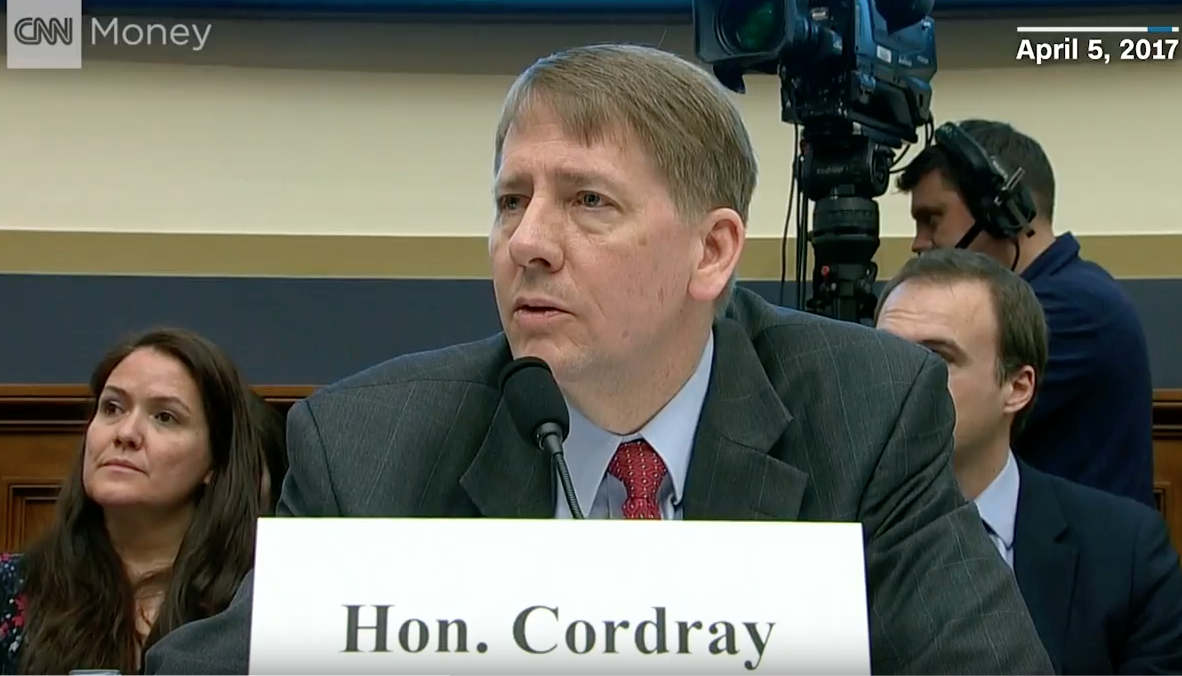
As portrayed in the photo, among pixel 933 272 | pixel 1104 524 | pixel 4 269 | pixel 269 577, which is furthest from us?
pixel 4 269

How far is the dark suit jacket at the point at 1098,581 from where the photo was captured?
1968 mm

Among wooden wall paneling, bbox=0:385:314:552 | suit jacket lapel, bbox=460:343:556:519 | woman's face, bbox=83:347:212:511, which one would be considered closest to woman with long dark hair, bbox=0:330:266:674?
woman's face, bbox=83:347:212:511

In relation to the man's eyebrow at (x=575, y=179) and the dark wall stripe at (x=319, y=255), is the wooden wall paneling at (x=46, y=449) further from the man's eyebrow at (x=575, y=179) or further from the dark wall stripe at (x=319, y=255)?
the man's eyebrow at (x=575, y=179)

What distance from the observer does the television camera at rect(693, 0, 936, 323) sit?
7.51ft

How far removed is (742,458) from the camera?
4.66 feet

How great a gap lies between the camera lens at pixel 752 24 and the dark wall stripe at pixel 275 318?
2.93ft

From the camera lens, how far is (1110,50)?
10.4 feet

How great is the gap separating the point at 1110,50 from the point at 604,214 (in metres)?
2.12

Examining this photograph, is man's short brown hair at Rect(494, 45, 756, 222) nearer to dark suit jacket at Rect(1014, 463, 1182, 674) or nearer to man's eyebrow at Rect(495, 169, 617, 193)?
man's eyebrow at Rect(495, 169, 617, 193)

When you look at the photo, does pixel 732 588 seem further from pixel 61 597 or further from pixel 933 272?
pixel 61 597

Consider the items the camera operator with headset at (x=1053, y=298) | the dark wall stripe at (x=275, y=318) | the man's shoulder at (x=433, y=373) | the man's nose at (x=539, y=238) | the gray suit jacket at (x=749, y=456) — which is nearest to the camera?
the gray suit jacket at (x=749, y=456)

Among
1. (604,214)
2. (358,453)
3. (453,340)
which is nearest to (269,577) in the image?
(358,453)

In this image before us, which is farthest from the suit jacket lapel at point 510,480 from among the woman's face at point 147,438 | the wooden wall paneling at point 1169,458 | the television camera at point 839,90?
the wooden wall paneling at point 1169,458

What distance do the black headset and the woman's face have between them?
137cm
